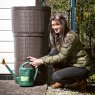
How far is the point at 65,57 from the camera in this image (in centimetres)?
654

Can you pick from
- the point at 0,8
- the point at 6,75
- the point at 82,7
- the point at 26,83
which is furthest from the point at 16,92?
the point at 82,7

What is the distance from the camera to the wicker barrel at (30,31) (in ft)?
22.9

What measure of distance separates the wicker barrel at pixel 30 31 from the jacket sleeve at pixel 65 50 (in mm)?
509

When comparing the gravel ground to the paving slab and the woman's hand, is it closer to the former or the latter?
the paving slab

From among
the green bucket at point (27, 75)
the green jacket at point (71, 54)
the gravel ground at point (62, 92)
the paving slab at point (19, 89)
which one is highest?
the green jacket at point (71, 54)

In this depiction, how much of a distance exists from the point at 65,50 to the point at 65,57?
11 cm

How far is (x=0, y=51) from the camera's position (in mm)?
7590

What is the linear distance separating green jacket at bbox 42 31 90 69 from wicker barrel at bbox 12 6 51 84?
43 cm

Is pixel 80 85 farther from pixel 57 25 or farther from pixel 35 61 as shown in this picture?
pixel 57 25

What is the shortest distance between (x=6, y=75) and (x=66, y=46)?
5.35ft

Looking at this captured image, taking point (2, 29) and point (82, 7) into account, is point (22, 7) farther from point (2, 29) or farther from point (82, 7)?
point (82, 7)

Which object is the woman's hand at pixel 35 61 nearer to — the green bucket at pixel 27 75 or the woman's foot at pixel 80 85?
the green bucket at pixel 27 75

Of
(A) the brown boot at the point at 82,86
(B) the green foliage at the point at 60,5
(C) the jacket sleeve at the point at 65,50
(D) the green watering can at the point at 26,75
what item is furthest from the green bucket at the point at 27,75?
(B) the green foliage at the point at 60,5

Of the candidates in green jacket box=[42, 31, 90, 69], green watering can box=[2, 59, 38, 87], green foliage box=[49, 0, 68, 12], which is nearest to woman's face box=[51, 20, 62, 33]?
green jacket box=[42, 31, 90, 69]
